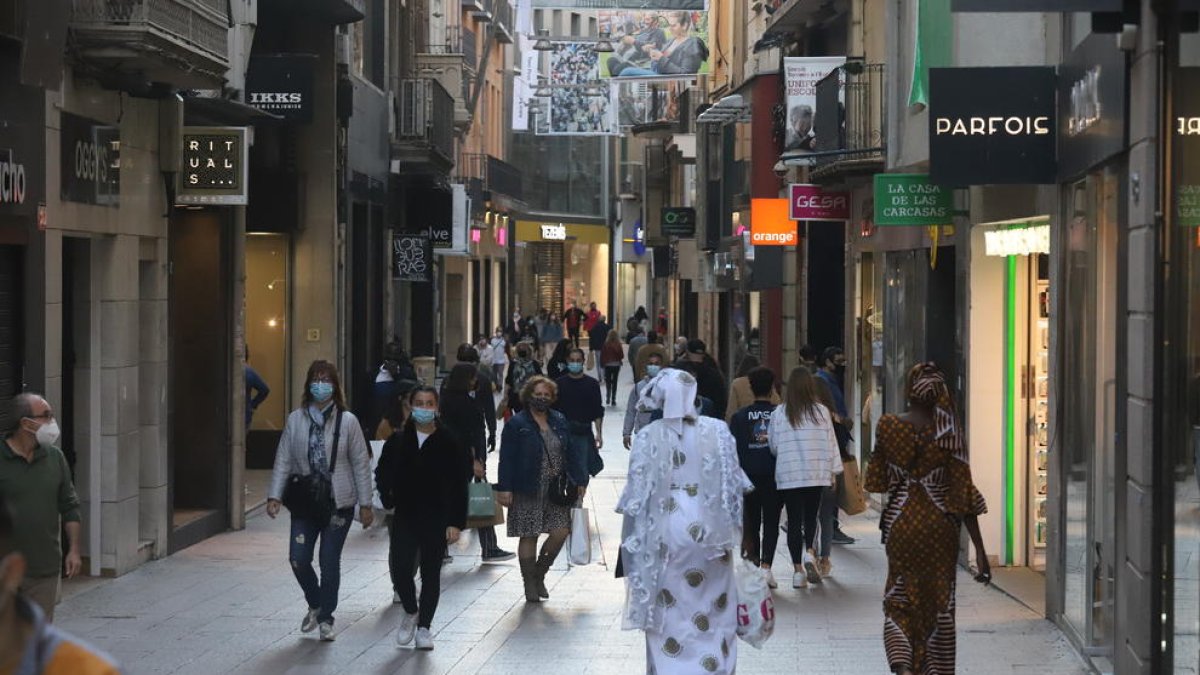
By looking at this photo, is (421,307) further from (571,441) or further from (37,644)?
(37,644)

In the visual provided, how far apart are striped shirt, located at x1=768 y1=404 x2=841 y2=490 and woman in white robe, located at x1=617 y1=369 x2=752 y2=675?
188 inches

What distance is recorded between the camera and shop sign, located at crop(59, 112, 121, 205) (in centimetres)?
1483

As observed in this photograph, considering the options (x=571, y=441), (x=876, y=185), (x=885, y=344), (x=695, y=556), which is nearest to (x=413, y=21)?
(x=885, y=344)

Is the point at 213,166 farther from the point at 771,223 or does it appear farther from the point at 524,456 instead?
the point at 771,223

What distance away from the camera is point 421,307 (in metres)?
41.7

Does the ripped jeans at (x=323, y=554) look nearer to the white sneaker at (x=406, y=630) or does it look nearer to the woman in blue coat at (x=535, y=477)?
the white sneaker at (x=406, y=630)

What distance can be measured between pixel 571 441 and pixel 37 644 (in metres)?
11.4

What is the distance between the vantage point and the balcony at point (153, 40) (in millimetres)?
14633

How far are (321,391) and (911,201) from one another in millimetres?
6669

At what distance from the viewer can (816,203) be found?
2575 cm

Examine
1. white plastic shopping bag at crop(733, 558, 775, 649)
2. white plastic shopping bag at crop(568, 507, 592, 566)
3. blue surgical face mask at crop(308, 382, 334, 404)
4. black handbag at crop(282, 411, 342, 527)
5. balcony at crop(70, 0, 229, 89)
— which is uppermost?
balcony at crop(70, 0, 229, 89)

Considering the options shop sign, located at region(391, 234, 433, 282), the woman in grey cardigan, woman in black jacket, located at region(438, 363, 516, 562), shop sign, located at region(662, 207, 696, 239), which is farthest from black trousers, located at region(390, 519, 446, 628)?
shop sign, located at region(662, 207, 696, 239)

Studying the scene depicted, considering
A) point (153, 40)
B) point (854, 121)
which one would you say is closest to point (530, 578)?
point (153, 40)

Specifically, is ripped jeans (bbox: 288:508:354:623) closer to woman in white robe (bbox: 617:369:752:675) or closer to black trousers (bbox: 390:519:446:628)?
black trousers (bbox: 390:519:446:628)
